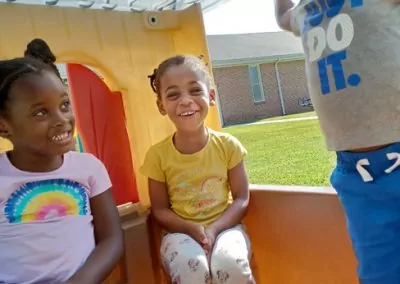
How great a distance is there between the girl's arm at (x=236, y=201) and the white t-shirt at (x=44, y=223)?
0.40 metres

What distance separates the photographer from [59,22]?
1.57 metres

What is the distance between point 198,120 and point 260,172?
410 centimetres

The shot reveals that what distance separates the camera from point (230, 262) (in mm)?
1311

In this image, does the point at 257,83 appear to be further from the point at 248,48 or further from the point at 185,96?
the point at 185,96

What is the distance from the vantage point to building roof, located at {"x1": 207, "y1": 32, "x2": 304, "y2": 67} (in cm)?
1366

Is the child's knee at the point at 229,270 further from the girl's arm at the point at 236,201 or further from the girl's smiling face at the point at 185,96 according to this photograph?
the girl's smiling face at the point at 185,96

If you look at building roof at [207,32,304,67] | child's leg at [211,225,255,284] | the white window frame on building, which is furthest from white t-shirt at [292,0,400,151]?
Answer: the white window frame on building

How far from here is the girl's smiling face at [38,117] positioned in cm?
119

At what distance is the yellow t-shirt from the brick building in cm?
1164

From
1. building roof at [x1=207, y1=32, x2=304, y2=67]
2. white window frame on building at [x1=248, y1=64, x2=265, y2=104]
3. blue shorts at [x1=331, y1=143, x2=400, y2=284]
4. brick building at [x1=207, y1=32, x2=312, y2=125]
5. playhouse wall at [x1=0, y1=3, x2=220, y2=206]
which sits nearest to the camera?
blue shorts at [x1=331, y1=143, x2=400, y2=284]

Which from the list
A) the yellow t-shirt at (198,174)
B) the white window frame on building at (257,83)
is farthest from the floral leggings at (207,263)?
the white window frame on building at (257,83)

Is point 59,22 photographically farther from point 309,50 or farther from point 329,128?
point 329,128

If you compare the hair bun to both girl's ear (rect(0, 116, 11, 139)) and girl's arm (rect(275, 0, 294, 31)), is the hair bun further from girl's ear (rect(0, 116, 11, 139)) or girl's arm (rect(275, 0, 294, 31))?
girl's arm (rect(275, 0, 294, 31))

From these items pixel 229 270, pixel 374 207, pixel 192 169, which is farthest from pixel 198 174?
pixel 374 207
